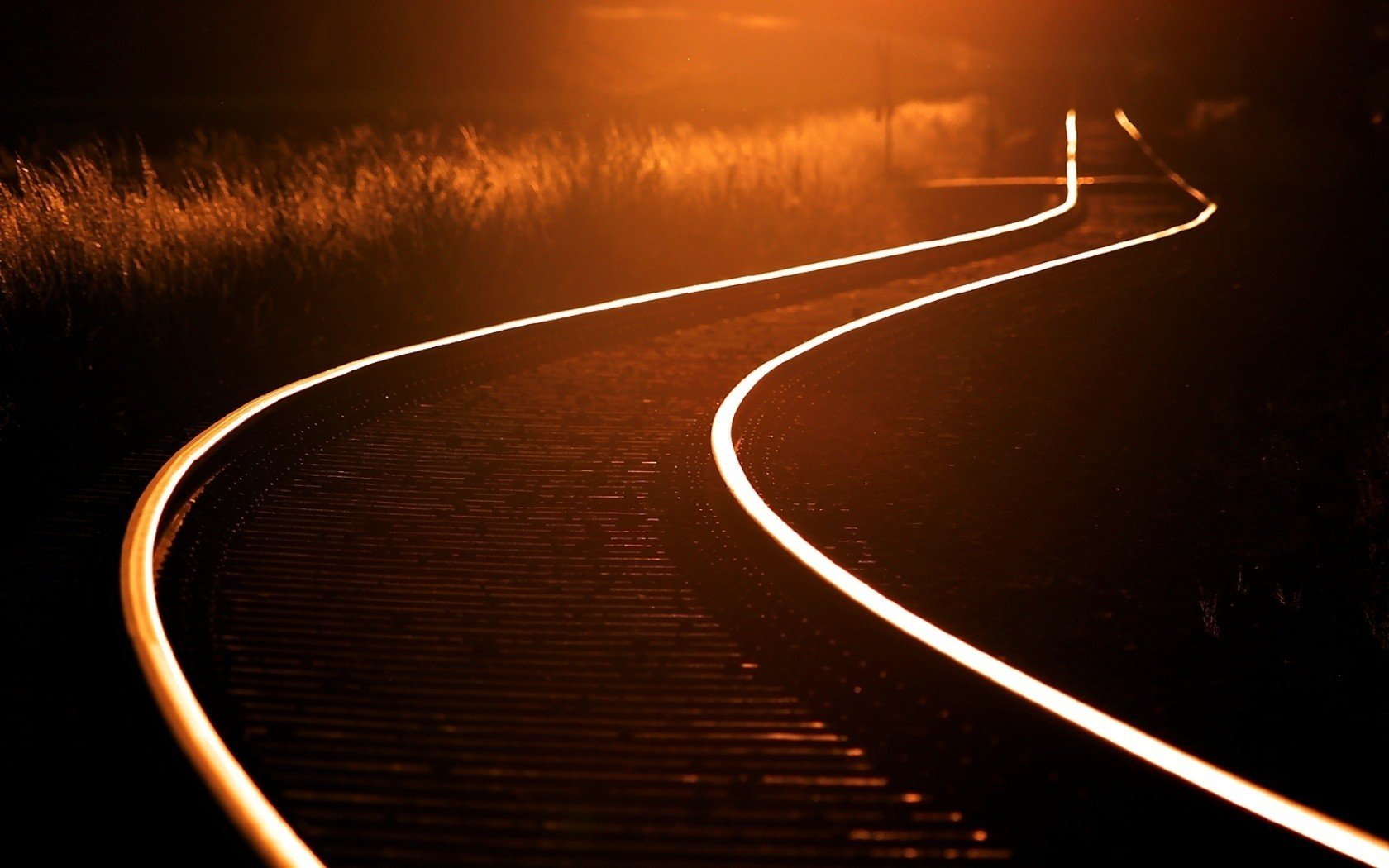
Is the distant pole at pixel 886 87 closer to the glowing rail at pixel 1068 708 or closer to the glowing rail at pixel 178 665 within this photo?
the glowing rail at pixel 178 665

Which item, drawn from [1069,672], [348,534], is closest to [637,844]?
[1069,672]

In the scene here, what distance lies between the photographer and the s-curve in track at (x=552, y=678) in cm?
343

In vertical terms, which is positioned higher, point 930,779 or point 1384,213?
point 930,779

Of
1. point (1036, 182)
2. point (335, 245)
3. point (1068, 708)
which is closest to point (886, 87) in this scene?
point (1036, 182)

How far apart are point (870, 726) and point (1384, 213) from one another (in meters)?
17.2

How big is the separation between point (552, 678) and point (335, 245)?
8096mm

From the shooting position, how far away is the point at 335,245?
11734 mm

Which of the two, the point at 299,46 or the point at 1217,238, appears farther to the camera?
the point at 299,46

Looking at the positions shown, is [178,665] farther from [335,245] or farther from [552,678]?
[335,245]

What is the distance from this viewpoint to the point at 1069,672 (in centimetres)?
495

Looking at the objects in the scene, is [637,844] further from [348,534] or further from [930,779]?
[348,534]

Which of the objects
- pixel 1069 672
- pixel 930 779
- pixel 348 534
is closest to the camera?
pixel 930 779

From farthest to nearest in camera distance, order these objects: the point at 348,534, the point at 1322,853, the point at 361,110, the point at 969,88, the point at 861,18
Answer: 1. the point at 861,18
2. the point at 969,88
3. the point at 361,110
4. the point at 348,534
5. the point at 1322,853

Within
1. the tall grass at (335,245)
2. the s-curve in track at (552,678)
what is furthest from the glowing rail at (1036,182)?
the s-curve in track at (552,678)
